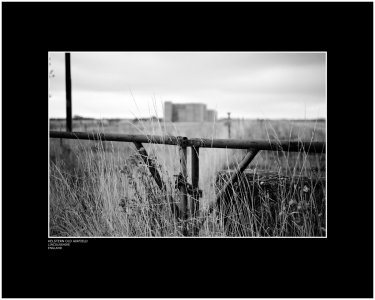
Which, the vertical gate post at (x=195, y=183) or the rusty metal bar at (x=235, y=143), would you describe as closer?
the rusty metal bar at (x=235, y=143)

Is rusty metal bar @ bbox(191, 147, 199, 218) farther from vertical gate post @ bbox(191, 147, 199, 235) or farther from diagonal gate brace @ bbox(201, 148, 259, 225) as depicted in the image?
diagonal gate brace @ bbox(201, 148, 259, 225)

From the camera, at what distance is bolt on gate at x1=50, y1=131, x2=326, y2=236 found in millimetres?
2055

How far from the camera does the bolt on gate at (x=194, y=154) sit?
205 centimetres

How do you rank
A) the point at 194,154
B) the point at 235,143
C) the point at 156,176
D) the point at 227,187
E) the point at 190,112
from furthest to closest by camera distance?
the point at 190,112 → the point at 156,176 → the point at 227,187 → the point at 194,154 → the point at 235,143

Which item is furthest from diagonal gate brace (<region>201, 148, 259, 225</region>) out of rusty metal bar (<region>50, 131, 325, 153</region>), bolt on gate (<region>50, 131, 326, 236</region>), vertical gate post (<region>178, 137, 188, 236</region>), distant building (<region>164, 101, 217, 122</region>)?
distant building (<region>164, 101, 217, 122</region>)

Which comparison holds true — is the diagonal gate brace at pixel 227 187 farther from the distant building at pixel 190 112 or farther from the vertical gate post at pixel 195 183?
the distant building at pixel 190 112

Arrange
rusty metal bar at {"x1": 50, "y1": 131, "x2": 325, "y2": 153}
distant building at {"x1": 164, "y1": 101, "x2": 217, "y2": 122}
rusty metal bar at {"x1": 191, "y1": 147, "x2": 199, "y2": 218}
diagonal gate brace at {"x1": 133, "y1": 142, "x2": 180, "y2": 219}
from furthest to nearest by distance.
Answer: distant building at {"x1": 164, "y1": 101, "x2": 217, "y2": 122}, diagonal gate brace at {"x1": 133, "y1": 142, "x2": 180, "y2": 219}, rusty metal bar at {"x1": 191, "y1": 147, "x2": 199, "y2": 218}, rusty metal bar at {"x1": 50, "y1": 131, "x2": 325, "y2": 153}

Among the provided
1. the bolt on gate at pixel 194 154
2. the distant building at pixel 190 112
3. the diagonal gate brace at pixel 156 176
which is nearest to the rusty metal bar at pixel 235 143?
the bolt on gate at pixel 194 154

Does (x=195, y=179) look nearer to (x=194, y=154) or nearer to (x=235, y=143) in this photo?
(x=194, y=154)

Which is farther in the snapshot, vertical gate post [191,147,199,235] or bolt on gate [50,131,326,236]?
vertical gate post [191,147,199,235]

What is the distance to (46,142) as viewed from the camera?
2.42 m

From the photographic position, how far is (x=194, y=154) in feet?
7.38

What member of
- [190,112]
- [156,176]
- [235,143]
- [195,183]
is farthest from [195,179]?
[190,112]

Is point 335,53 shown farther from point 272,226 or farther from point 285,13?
point 272,226
